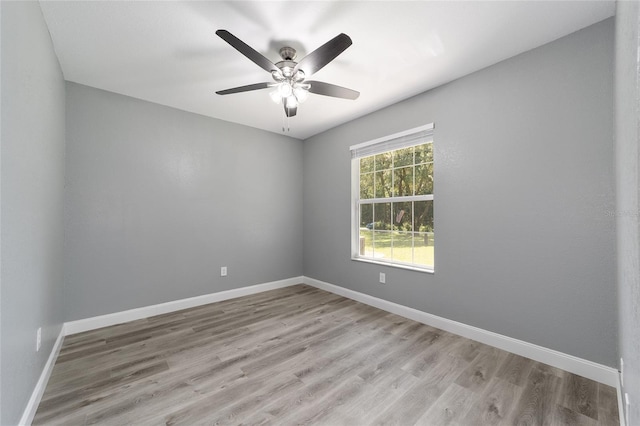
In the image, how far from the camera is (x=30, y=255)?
5.18ft

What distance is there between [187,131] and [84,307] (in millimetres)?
2327

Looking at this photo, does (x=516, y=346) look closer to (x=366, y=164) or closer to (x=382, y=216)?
(x=382, y=216)

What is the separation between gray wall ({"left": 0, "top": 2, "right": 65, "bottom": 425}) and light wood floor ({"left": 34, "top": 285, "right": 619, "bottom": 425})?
1.33 ft

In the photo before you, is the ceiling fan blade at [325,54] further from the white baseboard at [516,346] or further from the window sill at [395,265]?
the white baseboard at [516,346]

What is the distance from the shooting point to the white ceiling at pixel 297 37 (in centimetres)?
179

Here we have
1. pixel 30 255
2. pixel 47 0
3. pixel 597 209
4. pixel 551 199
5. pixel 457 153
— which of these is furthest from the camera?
pixel 457 153

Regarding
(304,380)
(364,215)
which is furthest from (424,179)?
(304,380)

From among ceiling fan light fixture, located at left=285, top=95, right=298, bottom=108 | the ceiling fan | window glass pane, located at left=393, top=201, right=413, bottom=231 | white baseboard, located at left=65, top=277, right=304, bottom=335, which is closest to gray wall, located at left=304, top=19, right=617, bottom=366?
window glass pane, located at left=393, top=201, right=413, bottom=231

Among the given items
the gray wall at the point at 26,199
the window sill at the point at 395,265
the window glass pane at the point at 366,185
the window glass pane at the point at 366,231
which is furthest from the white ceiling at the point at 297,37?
the window sill at the point at 395,265

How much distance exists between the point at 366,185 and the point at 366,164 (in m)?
0.31

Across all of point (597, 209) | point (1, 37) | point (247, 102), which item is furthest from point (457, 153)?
point (1, 37)

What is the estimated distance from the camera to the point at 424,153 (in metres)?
3.06

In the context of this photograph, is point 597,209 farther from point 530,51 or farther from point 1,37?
point 1,37

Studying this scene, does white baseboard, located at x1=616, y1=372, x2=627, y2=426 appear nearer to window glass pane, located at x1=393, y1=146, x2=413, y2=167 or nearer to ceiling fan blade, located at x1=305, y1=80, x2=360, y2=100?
window glass pane, located at x1=393, y1=146, x2=413, y2=167
